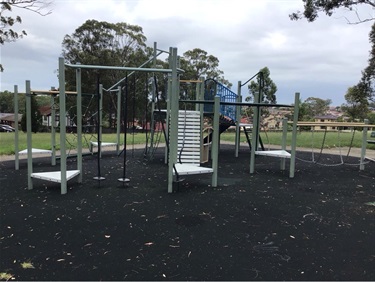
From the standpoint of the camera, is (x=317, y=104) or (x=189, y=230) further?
(x=317, y=104)

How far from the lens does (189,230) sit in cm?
314

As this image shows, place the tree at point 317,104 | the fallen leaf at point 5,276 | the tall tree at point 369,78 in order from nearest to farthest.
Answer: the fallen leaf at point 5,276
the tall tree at point 369,78
the tree at point 317,104

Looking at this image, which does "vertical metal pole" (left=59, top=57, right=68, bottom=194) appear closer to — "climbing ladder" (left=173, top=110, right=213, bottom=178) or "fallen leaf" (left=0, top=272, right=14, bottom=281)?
"fallen leaf" (left=0, top=272, right=14, bottom=281)

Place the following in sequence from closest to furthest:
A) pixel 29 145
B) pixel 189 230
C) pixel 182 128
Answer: pixel 189 230
pixel 29 145
pixel 182 128

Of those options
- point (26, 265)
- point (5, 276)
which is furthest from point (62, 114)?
point (5, 276)

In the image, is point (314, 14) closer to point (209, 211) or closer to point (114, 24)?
point (209, 211)

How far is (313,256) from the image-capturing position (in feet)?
8.46

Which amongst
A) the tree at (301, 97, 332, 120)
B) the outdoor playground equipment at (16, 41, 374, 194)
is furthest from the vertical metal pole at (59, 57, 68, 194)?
the tree at (301, 97, 332, 120)

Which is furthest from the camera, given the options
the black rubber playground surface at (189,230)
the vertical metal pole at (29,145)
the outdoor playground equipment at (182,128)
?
the vertical metal pole at (29,145)

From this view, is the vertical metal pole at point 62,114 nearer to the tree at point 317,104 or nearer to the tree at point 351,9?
the tree at point 351,9

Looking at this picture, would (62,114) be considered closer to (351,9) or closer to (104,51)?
(351,9)

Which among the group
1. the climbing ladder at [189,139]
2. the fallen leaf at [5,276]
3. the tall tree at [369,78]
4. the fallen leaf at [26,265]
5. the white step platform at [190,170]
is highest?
the tall tree at [369,78]

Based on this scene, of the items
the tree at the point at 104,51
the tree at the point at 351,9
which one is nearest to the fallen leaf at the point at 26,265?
the tree at the point at 351,9

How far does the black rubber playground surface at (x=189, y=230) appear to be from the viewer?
234 cm
